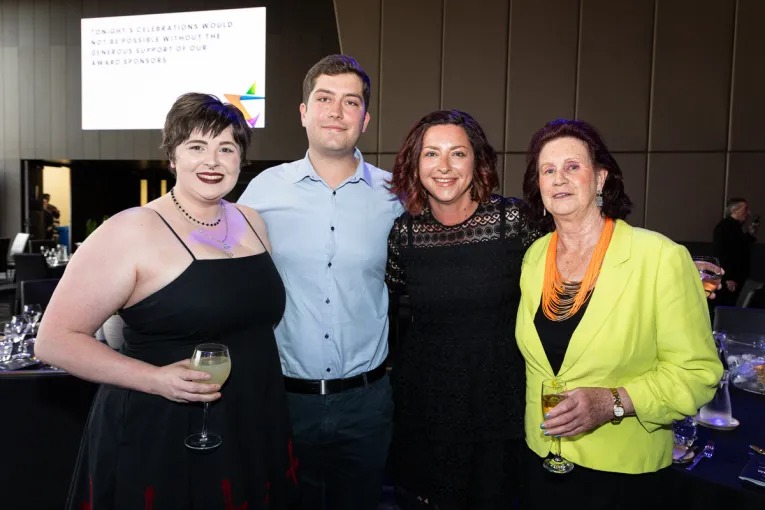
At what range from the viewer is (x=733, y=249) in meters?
5.95

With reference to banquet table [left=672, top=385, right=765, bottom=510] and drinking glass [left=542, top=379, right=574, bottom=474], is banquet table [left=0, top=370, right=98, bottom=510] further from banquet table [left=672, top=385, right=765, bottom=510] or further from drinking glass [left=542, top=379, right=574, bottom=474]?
banquet table [left=672, top=385, right=765, bottom=510]

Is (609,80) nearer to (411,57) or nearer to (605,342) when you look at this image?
(411,57)

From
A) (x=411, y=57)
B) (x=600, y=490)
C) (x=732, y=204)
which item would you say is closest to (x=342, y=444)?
(x=600, y=490)

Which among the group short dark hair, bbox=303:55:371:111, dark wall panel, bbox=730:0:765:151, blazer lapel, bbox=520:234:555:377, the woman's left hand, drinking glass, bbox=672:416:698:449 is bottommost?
drinking glass, bbox=672:416:698:449

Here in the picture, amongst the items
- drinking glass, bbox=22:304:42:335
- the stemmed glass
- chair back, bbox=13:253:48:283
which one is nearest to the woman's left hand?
the stemmed glass

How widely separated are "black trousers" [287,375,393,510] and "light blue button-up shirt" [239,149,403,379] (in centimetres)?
10

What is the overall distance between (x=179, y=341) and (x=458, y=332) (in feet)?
2.76

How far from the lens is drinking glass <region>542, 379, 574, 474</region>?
141 cm

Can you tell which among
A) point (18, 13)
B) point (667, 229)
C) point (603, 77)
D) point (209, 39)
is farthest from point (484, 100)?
point (18, 13)

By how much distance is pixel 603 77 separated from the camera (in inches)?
268

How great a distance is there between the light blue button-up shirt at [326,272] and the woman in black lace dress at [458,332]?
14 cm

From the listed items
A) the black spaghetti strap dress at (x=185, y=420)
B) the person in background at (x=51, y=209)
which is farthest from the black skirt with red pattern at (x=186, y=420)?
the person in background at (x=51, y=209)

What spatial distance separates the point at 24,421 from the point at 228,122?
4.47 ft

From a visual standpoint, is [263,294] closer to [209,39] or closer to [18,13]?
[209,39]
